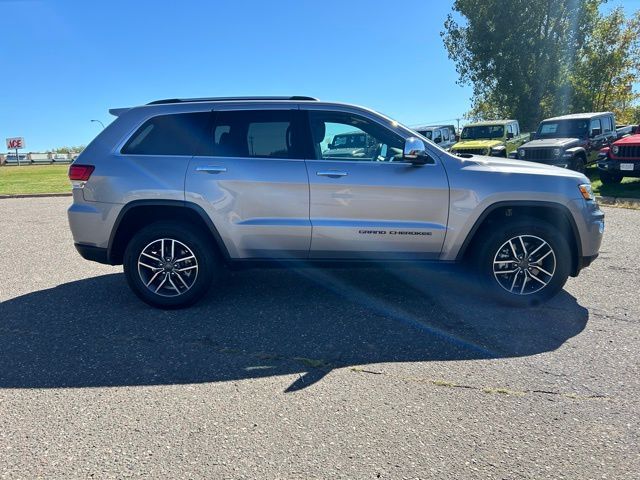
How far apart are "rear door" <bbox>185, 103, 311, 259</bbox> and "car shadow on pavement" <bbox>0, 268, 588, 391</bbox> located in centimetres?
65

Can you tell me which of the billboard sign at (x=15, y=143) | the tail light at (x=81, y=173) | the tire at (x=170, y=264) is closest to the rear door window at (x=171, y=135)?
the tail light at (x=81, y=173)

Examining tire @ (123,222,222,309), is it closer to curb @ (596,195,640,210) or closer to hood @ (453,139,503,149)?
curb @ (596,195,640,210)

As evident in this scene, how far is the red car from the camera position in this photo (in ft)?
39.4

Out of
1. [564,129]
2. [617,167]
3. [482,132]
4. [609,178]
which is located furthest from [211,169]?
[482,132]

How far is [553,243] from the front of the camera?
420 cm

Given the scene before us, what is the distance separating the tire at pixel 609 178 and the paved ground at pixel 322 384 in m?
9.47

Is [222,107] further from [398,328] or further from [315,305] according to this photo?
[398,328]

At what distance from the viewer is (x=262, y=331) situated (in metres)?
3.80

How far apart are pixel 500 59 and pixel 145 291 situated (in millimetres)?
31937

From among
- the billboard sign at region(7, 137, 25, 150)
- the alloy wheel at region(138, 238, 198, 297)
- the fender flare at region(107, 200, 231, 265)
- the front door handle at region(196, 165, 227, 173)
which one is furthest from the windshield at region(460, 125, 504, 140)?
the billboard sign at region(7, 137, 25, 150)

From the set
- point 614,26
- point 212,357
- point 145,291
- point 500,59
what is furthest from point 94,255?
point 614,26

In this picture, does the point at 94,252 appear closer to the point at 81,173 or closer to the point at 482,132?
the point at 81,173

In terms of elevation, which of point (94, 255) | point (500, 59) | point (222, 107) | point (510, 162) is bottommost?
point (94, 255)

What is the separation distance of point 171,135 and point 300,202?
1378 mm
